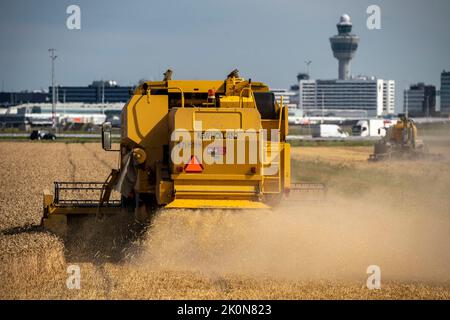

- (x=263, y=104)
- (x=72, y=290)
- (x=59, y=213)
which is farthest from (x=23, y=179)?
(x=72, y=290)

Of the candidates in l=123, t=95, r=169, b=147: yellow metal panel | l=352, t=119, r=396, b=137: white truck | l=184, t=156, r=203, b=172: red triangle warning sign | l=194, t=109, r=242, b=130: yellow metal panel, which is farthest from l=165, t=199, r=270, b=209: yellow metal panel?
l=352, t=119, r=396, b=137: white truck

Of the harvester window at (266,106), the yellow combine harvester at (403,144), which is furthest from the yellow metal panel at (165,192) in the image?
the yellow combine harvester at (403,144)

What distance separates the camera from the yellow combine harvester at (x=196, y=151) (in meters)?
13.8

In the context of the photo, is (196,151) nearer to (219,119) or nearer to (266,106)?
(219,119)

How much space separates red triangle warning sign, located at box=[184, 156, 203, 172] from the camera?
13758 mm

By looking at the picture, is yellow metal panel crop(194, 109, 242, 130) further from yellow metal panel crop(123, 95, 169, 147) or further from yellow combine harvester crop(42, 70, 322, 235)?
yellow metal panel crop(123, 95, 169, 147)

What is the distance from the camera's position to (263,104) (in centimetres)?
1539

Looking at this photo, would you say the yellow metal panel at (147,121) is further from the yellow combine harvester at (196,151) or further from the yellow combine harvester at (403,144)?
the yellow combine harvester at (403,144)

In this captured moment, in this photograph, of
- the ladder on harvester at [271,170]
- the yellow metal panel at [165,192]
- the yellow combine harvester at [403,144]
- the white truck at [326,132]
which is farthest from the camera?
the white truck at [326,132]

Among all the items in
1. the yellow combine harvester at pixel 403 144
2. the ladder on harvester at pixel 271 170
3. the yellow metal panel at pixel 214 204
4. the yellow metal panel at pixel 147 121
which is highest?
the yellow metal panel at pixel 147 121

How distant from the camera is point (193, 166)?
13.8 metres

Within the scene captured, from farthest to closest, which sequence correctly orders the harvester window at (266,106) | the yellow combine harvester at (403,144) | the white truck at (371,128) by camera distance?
1. the white truck at (371,128)
2. the yellow combine harvester at (403,144)
3. the harvester window at (266,106)

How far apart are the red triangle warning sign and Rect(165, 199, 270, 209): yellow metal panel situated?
1.45 feet
